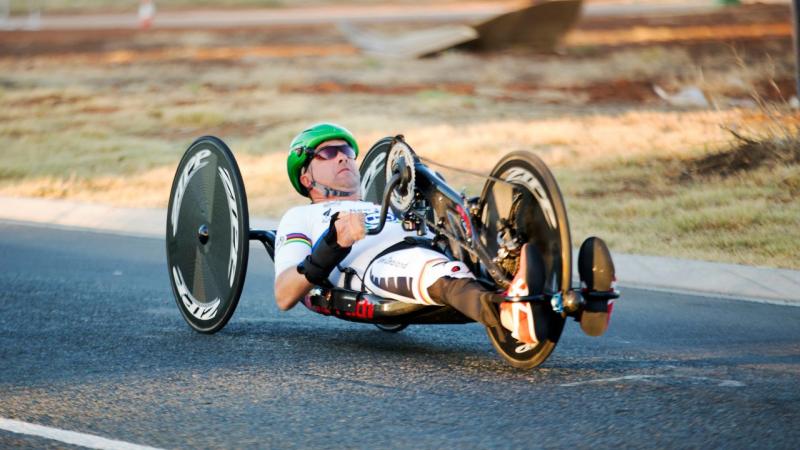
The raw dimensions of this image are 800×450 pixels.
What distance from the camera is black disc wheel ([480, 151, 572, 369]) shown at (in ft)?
19.0

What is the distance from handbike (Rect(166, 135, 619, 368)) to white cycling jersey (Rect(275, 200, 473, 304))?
3.5 inches

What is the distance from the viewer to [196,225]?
7.78m

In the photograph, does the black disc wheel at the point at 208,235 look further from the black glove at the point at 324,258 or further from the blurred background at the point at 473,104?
the blurred background at the point at 473,104

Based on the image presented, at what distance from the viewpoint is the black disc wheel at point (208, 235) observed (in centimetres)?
728

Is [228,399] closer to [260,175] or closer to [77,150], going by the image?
[260,175]

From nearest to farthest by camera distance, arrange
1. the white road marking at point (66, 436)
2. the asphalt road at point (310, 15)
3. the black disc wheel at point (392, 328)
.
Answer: the white road marking at point (66, 436) → the black disc wheel at point (392, 328) → the asphalt road at point (310, 15)

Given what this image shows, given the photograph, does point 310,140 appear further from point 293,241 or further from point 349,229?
point 349,229

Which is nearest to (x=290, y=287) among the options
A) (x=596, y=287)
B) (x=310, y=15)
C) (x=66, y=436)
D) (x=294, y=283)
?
(x=294, y=283)

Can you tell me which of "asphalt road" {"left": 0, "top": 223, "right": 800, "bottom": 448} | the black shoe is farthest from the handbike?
"asphalt road" {"left": 0, "top": 223, "right": 800, "bottom": 448}

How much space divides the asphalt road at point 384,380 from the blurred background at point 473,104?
364 centimetres

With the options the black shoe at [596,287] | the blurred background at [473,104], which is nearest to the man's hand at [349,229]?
the black shoe at [596,287]

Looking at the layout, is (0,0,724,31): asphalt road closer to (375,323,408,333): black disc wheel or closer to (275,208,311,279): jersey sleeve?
(375,323,408,333): black disc wheel

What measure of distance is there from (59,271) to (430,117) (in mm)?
10892

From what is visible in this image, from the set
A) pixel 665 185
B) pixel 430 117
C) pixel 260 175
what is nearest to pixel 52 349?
pixel 665 185
